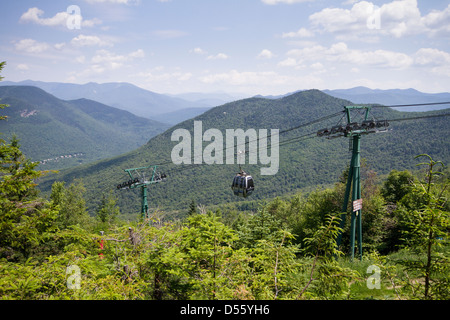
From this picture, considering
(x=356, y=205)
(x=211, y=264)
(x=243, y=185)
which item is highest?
(x=243, y=185)

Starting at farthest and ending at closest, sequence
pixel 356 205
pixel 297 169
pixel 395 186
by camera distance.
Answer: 1. pixel 297 169
2. pixel 395 186
3. pixel 356 205

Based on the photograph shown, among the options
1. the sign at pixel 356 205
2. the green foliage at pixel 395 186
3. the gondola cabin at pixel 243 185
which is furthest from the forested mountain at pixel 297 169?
the gondola cabin at pixel 243 185

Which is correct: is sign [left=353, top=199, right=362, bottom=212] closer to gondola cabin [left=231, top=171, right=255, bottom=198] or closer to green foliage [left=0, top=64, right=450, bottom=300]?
green foliage [left=0, top=64, right=450, bottom=300]

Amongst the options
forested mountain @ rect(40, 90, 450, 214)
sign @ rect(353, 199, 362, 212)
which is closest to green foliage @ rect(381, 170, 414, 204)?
sign @ rect(353, 199, 362, 212)

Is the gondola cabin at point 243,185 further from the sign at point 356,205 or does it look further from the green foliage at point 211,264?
the sign at point 356,205

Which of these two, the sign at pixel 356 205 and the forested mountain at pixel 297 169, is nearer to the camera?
the sign at pixel 356 205

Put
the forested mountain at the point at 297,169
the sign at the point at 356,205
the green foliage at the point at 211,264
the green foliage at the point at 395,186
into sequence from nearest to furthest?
the green foliage at the point at 211,264 → the sign at the point at 356,205 → the green foliage at the point at 395,186 → the forested mountain at the point at 297,169

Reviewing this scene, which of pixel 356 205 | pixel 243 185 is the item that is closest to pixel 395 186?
pixel 356 205

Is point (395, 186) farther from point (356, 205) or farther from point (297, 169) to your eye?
point (297, 169)

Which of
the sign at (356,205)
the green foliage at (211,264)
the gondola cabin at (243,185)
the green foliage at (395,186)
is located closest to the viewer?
the green foliage at (211,264)

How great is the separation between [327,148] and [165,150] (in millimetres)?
94791

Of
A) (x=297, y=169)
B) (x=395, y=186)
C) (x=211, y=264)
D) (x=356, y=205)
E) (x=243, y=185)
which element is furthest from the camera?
(x=297, y=169)

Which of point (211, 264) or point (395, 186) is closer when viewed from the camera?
point (211, 264)
